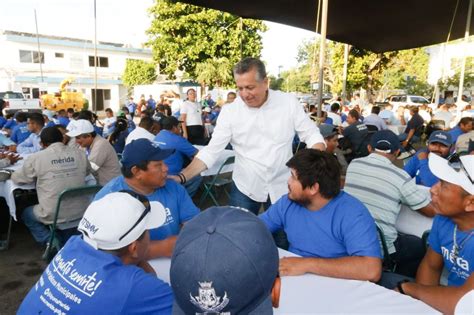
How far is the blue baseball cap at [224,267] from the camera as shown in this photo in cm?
77

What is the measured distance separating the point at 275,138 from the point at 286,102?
30 cm

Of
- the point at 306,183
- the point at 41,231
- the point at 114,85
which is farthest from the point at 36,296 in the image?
the point at 114,85

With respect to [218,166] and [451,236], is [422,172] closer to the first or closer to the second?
[451,236]

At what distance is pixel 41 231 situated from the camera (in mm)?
3705

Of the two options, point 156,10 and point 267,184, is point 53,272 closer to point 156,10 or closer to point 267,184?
point 267,184

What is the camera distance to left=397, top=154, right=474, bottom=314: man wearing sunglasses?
5.15 ft

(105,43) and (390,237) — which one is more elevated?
(105,43)

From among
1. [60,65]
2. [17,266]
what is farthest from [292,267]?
[60,65]

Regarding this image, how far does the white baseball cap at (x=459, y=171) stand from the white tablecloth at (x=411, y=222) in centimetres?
104

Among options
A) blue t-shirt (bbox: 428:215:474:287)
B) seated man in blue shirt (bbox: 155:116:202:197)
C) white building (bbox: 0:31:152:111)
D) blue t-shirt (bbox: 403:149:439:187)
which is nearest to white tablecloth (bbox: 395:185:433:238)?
blue t-shirt (bbox: 428:215:474:287)

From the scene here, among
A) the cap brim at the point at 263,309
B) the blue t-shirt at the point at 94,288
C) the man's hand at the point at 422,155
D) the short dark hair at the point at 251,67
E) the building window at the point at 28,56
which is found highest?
the building window at the point at 28,56

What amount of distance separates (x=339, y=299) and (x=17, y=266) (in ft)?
11.5

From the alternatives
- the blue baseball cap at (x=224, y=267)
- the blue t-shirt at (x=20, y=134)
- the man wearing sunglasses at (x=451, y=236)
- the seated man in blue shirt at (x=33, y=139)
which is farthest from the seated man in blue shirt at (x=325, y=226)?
the blue t-shirt at (x=20, y=134)

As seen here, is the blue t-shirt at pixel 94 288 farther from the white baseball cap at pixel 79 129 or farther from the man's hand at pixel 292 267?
the white baseball cap at pixel 79 129
